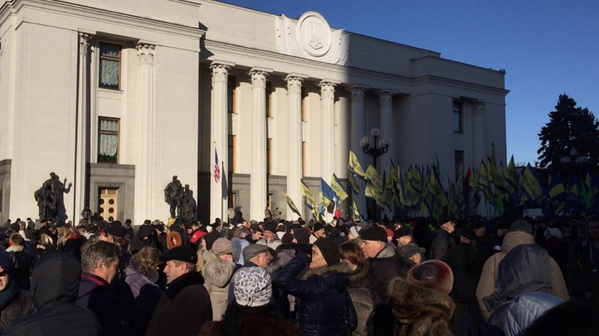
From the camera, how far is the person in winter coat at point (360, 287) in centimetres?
498

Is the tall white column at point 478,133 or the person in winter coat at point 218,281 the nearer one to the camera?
the person in winter coat at point 218,281

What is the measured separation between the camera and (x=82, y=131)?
87.1 feet

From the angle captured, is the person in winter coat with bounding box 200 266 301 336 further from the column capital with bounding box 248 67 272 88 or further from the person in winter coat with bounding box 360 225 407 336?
the column capital with bounding box 248 67 272 88

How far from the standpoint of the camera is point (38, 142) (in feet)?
81.9

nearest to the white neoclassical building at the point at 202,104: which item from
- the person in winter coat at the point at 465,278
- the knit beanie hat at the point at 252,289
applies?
the person in winter coat at the point at 465,278

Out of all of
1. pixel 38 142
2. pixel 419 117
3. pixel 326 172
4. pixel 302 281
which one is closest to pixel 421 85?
pixel 419 117

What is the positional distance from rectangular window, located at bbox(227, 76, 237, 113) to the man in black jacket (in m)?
29.1

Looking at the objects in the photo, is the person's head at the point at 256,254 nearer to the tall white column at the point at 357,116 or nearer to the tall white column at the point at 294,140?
the tall white column at the point at 294,140

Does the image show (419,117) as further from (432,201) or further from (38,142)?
(38,142)

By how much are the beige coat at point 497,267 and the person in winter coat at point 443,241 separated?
Answer: 438cm

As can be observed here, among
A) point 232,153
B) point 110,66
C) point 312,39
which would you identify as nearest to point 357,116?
point 312,39

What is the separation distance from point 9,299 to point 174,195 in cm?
2338

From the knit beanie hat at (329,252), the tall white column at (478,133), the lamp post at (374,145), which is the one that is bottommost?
the knit beanie hat at (329,252)

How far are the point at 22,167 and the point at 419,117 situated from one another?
25.5 metres
